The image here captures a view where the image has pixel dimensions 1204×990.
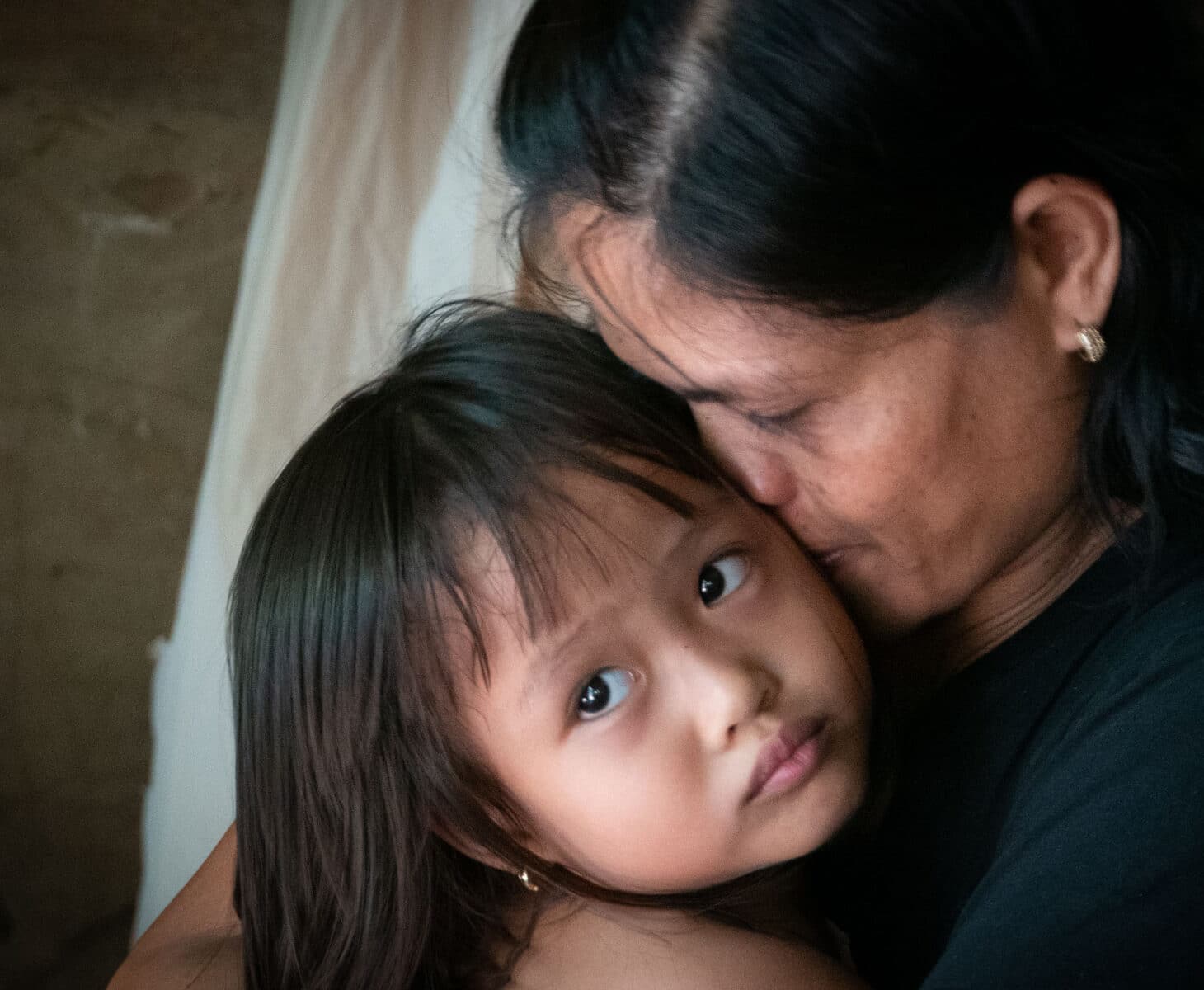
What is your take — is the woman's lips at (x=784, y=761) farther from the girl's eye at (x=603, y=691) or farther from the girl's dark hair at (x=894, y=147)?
the girl's dark hair at (x=894, y=147)

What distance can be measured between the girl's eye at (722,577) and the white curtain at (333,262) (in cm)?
57

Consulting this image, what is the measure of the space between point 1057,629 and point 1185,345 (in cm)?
22

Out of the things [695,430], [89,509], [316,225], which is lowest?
[89,509]

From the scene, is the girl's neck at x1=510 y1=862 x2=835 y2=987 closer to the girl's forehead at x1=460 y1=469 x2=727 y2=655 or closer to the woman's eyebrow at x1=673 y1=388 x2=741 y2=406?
the girl's forehead at x1=460 y1=469 x2=727 y2=655

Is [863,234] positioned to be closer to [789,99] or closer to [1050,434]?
[789,99]

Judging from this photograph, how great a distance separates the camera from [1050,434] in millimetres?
893

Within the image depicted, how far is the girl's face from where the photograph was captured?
3.02 ft

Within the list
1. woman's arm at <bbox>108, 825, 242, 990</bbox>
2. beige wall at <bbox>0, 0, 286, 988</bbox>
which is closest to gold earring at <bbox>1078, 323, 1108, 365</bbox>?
woman's arm at <bbox>108, 825, 242, 990</bbox>

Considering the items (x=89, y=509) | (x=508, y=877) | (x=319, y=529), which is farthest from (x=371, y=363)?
(x=89, y=509)

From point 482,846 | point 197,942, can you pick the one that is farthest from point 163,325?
point 482,846

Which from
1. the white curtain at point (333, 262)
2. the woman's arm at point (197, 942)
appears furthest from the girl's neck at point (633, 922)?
the white curtain at point (333, 262)

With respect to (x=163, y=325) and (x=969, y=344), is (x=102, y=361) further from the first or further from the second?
(x=969, y=344)

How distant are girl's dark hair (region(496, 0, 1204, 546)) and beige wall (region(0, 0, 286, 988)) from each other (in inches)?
54.0

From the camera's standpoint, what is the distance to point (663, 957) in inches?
38.2
